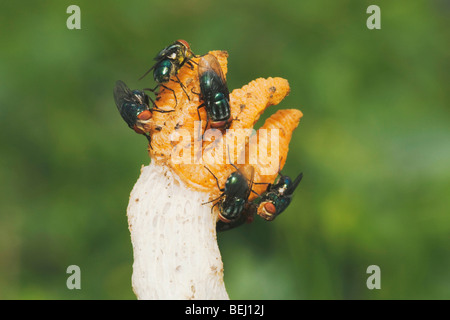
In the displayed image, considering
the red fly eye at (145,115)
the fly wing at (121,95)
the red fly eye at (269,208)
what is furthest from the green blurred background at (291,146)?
the red fly eye at (145,115)

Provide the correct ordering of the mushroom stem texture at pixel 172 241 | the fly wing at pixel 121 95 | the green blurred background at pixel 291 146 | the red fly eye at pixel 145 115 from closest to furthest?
the mushroom stem texture at pixel 172 241 < the red fly eye at pixel 145 115 < the fly wing at pixel 121 95 < the green blurred background at pixel 291 146

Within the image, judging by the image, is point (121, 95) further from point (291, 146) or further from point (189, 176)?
point (291, 146)

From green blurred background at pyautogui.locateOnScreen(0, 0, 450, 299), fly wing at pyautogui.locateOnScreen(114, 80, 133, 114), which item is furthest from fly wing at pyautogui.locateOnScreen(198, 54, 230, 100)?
green blurred background at pyautogui.locateOnScreen(0, 0, 450, 299)

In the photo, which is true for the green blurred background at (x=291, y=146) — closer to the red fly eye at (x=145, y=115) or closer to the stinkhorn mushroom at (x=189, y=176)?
the stinkhorn mushroom at (x=189, y=176)

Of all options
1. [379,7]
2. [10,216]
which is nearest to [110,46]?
[10,216]

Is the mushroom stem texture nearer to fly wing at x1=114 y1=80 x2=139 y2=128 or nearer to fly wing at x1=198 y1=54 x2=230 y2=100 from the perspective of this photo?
fly wing at x1=114 y1=80 x2=139 y2=128

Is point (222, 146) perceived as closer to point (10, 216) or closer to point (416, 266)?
point (416, 266)
